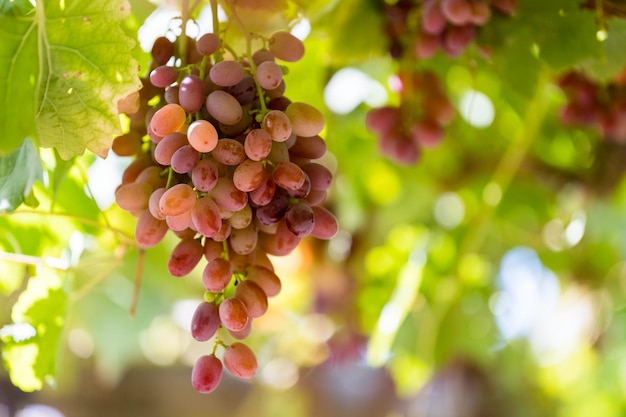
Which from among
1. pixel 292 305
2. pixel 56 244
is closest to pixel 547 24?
pixel 56 244

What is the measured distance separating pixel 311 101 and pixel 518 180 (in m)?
0.50

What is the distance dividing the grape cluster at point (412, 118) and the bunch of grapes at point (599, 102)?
14 cm

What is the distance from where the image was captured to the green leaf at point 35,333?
58 centimetres

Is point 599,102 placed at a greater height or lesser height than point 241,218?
greater

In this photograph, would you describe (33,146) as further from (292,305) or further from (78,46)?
(292,305)

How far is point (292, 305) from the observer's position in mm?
1499

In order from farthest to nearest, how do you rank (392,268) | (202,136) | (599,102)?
(392,268)
(599,102)
(202,136)

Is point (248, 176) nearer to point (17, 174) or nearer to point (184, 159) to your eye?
point (184, 159)

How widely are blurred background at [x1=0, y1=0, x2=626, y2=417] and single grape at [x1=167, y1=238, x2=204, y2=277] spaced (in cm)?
15

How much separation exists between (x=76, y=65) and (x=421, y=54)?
349mm

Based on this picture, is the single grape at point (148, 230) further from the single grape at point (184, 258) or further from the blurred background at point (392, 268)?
the blurred background at point (392, 268)

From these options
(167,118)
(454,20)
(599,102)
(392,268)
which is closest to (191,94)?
(167,118)

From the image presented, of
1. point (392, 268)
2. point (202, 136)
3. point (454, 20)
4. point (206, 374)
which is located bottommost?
point (206, 374)

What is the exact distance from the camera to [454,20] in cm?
58
